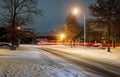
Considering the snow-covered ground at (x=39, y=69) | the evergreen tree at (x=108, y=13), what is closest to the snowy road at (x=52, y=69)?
the snow-covered ground at (x=39, y=69)

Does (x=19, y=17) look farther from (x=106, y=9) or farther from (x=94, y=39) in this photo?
(x=94, y=39)

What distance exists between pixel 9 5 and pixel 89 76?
1753 inches

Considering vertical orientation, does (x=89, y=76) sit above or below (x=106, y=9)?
below

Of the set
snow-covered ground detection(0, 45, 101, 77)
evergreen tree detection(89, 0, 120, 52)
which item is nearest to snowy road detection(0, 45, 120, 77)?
snow-covered ground detection(0, 45, 101, 77)

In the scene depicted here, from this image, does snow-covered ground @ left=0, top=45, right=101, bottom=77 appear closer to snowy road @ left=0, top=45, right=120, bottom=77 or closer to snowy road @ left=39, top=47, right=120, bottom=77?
snowy road @ left=0, top=45, right=120, bottom=77

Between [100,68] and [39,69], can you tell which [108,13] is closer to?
[100,68]

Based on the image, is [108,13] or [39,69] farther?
[108,13]

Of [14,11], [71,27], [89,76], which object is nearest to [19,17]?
[14,11]

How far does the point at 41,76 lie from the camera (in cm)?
1510

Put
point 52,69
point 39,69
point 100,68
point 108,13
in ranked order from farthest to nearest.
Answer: point 108,13, point 100,68, point 52,69, point 39,69

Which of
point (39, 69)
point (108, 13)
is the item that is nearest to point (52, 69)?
point (39, 69)

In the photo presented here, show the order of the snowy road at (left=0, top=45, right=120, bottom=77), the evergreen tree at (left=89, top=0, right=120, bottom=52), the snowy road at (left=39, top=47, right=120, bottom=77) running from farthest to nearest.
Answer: the evergreen tree at (left=89, top=0, right=120, bottom=52)
the snowy road at (left=39, top=47, right=120, bottom=77)
the snowy road at (left=0, top=45, right=120, bottom=77)

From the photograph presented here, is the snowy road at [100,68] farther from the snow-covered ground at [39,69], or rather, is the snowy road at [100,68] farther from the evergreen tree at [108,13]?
the evergreen tree at [108,13]

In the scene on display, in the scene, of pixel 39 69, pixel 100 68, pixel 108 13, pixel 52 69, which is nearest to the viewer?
pixel 39 69
